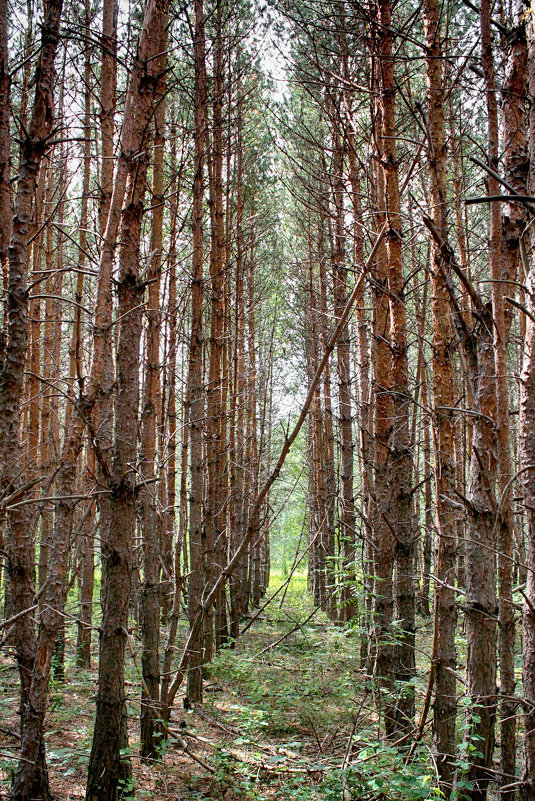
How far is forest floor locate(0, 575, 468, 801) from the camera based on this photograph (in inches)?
131

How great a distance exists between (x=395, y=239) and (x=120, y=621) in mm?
3753

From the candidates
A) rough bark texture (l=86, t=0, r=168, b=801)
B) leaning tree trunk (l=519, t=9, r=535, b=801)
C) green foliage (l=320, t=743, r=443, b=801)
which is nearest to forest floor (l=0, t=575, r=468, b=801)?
green foliage (l=320, t=743, r=443, b=801)

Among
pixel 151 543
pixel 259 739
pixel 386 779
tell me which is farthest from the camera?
pixel 259 739

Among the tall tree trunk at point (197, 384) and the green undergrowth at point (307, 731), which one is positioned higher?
the tall tree trunk at point (197, 384)

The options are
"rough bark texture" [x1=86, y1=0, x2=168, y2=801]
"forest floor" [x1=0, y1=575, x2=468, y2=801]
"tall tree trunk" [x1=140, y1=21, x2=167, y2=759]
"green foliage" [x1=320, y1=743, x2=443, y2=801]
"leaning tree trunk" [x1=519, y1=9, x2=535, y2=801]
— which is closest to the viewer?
"leaning tree trunk" [x1=519, y1=9, x2=535, y2=801]

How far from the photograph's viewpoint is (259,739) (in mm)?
5066

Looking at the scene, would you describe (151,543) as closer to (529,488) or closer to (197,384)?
(197,384)

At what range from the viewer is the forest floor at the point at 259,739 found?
3324mm

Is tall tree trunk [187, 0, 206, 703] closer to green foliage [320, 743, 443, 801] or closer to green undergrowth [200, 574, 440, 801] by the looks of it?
green undergrowth [200, 574, 440, 801]

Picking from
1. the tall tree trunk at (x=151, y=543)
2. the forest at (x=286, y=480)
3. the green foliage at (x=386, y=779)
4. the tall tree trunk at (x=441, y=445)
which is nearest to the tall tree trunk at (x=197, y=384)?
the forest at (x=286, y=480)

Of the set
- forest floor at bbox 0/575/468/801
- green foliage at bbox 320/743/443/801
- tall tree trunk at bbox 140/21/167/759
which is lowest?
forest floor at bbox 0/575/468/801

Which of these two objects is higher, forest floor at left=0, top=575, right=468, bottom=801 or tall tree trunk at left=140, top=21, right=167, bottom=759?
tall tree trunk at left=140, top=21, right=167, bottom=759

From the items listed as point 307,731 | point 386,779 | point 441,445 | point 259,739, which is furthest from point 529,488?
point 307,731

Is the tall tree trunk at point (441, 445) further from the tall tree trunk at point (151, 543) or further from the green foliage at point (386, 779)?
the tall tree trunk at point (151, 543)
